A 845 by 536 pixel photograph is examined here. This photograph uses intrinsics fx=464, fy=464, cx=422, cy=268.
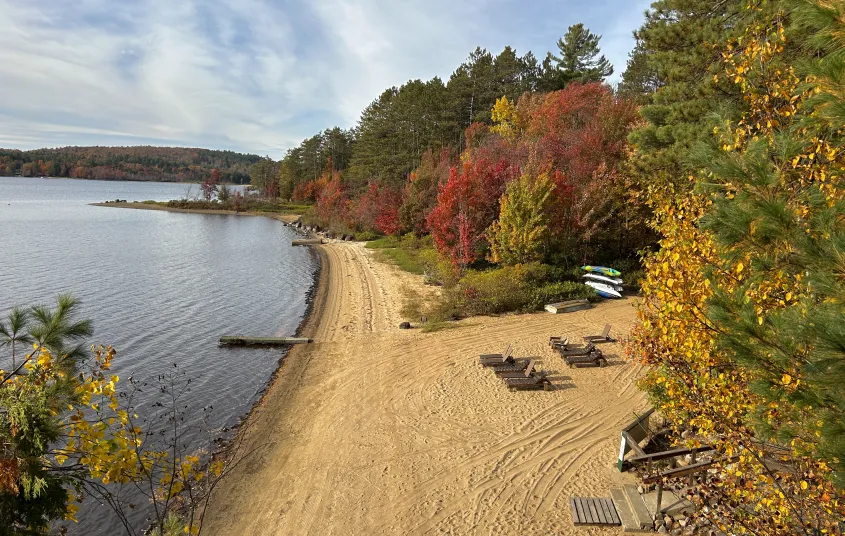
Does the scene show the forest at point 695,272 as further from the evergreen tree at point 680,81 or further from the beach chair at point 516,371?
the beach chair at point 516,371

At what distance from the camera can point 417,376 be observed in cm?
1655

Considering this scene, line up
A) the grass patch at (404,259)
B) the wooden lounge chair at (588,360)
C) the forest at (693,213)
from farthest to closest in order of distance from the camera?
the grass patch at (404,259) < the wooden lounge chair at (588,360) < the forest at (693,213)

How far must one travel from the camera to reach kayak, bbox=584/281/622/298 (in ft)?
79.3

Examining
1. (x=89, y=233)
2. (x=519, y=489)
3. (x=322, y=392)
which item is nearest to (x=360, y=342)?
(x=322, y=392)

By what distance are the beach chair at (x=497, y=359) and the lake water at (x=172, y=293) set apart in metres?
8.46

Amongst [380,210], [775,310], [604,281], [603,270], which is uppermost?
[380,210]

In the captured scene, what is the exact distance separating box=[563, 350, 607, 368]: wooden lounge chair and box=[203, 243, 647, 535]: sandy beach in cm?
22

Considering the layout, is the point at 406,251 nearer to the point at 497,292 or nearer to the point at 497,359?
the point at 497,292

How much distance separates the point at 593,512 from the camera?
9.08 metres

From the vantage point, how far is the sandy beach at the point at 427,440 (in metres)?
9.98

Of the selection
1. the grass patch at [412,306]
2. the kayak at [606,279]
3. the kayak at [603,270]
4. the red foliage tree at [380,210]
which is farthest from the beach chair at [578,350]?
the red foliage tree at [380,210]

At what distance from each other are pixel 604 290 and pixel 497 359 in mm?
10238

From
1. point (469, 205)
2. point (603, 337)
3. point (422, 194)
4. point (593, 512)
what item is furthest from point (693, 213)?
point (422, 194)

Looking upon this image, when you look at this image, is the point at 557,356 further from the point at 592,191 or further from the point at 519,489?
the point at 592,191
